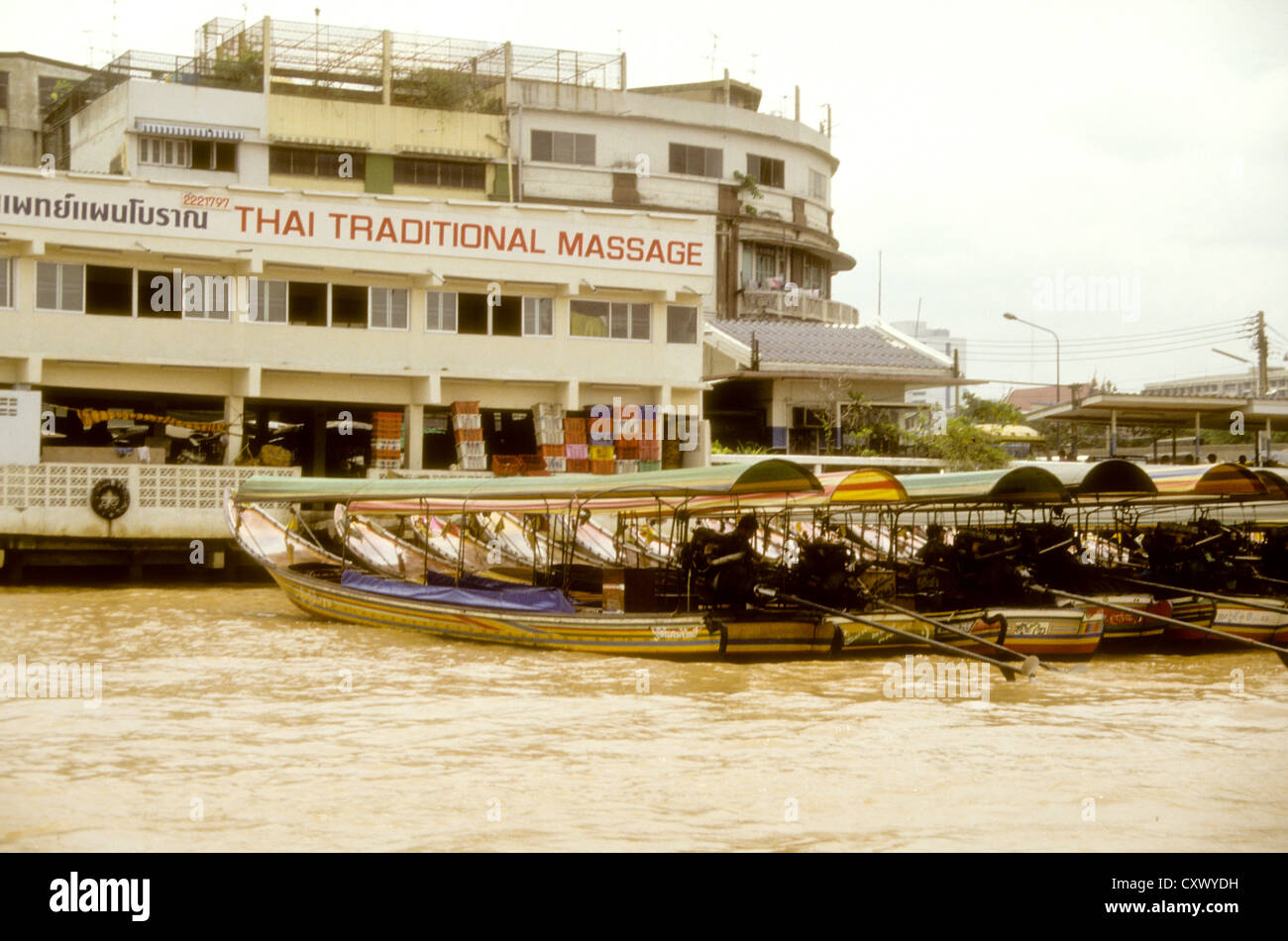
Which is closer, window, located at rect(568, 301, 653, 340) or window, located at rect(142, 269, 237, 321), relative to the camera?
window, located at rect(142, 269, 237, 321)

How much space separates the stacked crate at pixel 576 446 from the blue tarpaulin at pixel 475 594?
10.00 m

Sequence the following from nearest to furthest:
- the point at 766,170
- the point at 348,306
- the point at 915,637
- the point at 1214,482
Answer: the point at 915,637
the point at 1214,482
the point at 348,306
the point at 766,170

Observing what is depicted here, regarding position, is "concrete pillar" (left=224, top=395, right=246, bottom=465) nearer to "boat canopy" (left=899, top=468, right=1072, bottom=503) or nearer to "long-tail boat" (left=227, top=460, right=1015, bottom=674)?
"long-tail boat" (left=227, top=460, right=1015, bottom=674)

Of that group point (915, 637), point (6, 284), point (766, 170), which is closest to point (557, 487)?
point (915, 637)

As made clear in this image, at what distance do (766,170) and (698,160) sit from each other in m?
2.37

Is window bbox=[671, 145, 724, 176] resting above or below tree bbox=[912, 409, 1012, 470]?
above

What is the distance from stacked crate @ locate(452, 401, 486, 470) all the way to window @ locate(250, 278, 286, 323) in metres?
3.75

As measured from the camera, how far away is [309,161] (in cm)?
3447

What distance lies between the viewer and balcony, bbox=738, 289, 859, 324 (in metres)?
39.9

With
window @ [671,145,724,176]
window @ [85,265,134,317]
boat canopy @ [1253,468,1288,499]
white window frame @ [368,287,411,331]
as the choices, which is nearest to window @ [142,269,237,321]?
window @ [85,265,134,317]

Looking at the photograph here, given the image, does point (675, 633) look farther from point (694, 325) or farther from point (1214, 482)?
point (694, 325)

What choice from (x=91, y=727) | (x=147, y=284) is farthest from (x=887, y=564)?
(x=147, y=284)

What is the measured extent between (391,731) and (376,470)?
15.1m

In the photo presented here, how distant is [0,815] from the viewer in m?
8.25
